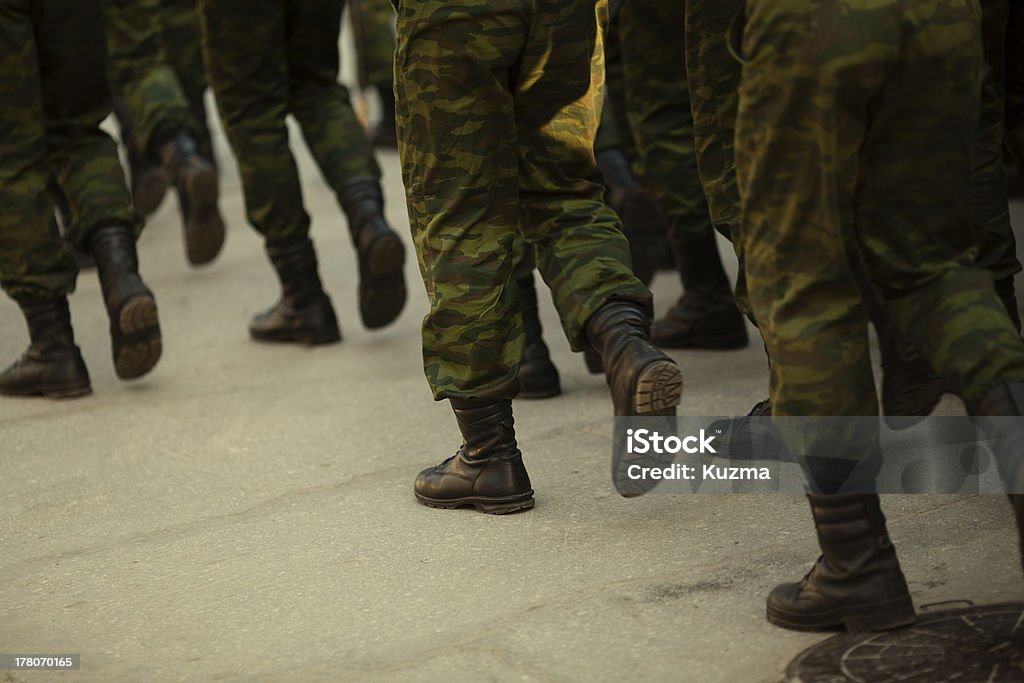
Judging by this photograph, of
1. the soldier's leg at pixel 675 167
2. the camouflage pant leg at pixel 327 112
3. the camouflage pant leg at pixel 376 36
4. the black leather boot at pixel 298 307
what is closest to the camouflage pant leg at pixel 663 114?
the soldier's leg at pixel 675 167

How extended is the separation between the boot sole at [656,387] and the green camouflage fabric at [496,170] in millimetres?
269

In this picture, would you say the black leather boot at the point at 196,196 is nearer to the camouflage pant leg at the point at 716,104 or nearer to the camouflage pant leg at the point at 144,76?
the camouflage pant leg at the point at 144,76

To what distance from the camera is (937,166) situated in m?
2.33

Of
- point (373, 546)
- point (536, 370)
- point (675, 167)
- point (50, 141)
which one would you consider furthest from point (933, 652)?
point (50, 141)

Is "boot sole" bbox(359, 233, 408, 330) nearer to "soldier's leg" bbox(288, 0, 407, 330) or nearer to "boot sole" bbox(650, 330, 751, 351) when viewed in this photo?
"soldier's leg" bbox(288, 0, 407, 330)

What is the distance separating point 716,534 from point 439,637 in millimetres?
681

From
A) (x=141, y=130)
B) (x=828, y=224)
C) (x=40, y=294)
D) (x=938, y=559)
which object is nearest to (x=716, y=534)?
(x=938, y=559)

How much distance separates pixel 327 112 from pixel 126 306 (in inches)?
36.7

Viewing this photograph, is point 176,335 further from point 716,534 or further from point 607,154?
point 716,534

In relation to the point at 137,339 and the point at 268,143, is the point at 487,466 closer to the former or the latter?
the point at 137,339

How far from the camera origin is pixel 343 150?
15.0ft

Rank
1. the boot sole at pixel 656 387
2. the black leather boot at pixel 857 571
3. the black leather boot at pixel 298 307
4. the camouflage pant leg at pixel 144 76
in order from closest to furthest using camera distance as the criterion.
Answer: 1. the black leather boot at pixel 857 571
2. the boot sole at pixel 656 387
3. the black leather boot at pixel 298 307
4. the camouflage pant leg at pixel 144 76

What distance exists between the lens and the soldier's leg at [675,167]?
4004 millimetres

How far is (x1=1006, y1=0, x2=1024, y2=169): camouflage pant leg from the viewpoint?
125 inches
